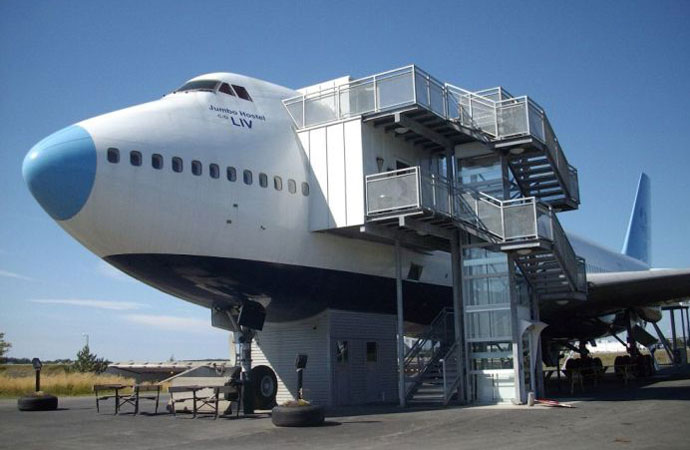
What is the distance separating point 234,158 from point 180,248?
2.56 meters

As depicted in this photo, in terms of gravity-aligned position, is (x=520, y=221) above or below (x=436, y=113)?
below

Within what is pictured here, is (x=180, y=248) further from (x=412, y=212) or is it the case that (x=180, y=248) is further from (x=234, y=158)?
(x=412, y=212)

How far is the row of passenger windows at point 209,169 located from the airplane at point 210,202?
3 centimetres

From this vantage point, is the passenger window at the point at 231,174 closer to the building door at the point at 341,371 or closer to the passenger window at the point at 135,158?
the passenger window at the point at 135,158

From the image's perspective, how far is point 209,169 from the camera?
1582 centimetres

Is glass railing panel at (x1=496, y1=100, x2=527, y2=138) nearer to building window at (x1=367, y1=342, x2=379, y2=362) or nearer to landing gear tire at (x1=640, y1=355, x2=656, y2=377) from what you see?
building window at (x1=367, y1=342, x2=379, y2=362)

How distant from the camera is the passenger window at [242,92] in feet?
58.0

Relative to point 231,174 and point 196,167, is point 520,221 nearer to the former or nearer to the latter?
point 231,174

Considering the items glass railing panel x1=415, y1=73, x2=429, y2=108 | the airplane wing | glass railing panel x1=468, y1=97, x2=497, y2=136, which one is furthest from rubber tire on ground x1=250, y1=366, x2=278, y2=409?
the airplane wing

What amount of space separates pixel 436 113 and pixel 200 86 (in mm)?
6191

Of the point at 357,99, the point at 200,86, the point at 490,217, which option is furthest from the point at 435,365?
the point at 200,86

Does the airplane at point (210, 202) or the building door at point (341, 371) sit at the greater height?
the airplane at point (210, 202)

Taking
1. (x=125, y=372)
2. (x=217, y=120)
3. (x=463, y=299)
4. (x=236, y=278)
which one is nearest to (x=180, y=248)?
(x=236, y=278)

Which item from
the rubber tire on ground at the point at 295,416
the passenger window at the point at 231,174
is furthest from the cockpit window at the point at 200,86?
the rubber tire on ground at the point at 295,416
